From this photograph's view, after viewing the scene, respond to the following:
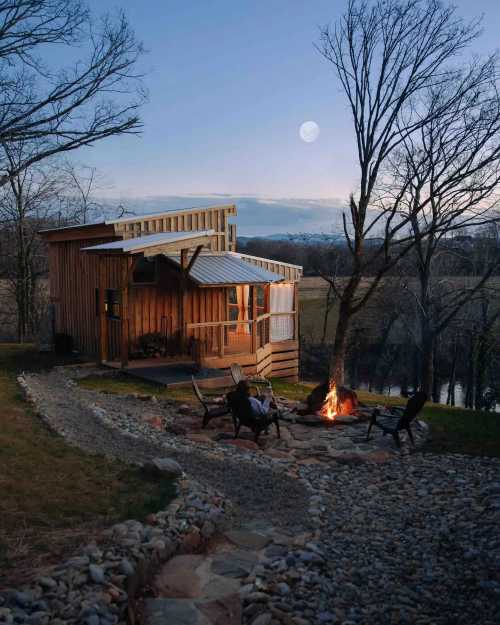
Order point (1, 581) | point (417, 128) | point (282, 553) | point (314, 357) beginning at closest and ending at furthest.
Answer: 1. point (1, 581)
2. point (282, 553)
3. point (417, 128)
4. point (314, 357)

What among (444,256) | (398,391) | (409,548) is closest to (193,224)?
(409,548)

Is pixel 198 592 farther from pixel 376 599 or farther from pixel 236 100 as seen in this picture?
pixel 236 100

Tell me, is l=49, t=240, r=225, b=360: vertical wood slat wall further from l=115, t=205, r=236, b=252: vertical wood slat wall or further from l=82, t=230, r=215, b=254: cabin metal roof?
l=115, t=205, r=236, b=252: vertical wood slat wall

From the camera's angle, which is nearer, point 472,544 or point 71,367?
point 472,544

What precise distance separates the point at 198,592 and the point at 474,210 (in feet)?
46.1

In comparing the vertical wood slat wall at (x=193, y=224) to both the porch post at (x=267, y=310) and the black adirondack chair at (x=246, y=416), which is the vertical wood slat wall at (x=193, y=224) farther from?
the black adirondack chair at (x=246, y=416)

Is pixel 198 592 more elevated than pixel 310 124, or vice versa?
pixel 310 124

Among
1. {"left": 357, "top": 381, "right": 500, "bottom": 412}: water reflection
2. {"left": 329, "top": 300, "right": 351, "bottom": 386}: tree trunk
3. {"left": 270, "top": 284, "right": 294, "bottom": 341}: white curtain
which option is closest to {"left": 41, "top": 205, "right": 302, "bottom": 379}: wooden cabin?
{"left": 270, "top": 284, "right": 294, "bottom": 341}: white curtain

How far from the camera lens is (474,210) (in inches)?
607

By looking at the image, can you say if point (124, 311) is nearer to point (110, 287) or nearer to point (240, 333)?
point (110, 287)

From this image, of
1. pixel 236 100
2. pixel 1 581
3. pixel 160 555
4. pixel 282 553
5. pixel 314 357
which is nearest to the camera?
pixel 1 581

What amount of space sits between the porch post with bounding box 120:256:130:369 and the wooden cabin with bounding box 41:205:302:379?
2 centimetres

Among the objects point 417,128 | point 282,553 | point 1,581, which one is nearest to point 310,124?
point 417,128

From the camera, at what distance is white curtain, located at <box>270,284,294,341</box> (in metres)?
18.8
